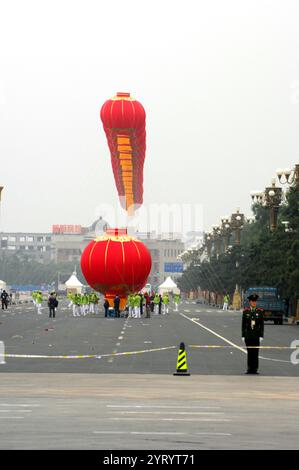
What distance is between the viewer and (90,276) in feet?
305

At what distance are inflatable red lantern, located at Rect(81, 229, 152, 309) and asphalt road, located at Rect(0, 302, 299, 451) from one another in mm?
49841

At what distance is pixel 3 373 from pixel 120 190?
285ft

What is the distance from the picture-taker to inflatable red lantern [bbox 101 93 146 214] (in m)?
→ 108

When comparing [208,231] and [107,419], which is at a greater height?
[208,231]

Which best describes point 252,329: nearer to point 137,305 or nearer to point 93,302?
point 137,305

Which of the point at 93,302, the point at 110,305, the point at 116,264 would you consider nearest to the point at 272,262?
the point at 116,264

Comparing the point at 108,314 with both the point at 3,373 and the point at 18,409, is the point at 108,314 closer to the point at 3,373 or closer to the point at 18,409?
the point at 3,373

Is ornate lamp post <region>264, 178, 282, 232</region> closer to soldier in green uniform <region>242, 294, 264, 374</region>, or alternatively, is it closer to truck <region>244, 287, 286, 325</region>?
truck <region>244, 287, 286, 325</region>

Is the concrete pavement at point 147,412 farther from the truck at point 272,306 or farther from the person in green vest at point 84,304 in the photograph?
the person in green vest at point 84,304

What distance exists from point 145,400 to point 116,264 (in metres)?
69.6

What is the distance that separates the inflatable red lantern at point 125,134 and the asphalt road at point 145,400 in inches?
2669

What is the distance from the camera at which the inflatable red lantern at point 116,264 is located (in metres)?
90.8
